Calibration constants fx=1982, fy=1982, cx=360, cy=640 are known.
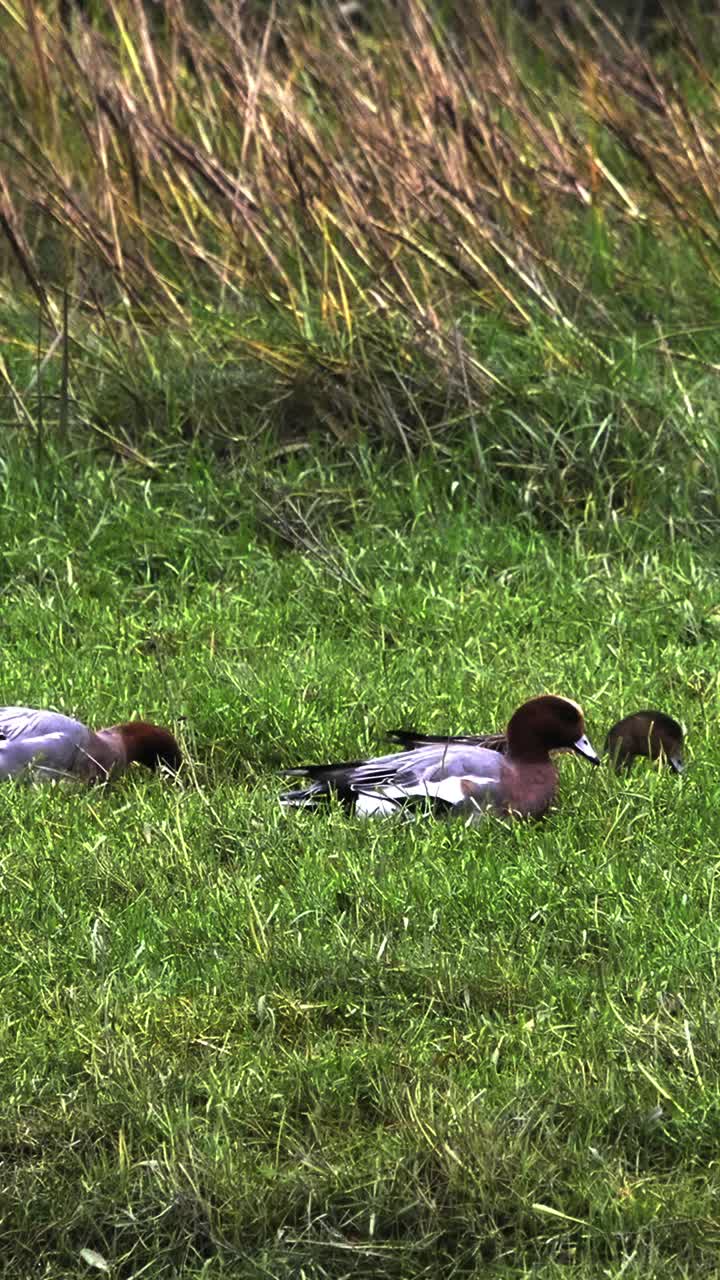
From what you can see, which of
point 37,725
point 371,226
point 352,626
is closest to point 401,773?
point 37,725

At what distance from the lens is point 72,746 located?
184 inches

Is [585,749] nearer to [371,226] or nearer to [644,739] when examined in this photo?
[644,739]

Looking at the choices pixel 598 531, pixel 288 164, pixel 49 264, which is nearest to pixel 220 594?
pixel 598 531

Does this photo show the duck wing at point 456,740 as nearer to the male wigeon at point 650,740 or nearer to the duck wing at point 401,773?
the duck wing at point 401,773

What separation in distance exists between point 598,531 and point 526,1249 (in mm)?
3813

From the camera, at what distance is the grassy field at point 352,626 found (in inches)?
123

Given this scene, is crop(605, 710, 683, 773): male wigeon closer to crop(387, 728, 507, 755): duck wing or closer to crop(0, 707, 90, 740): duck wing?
crop(387, 728, 507, 755): duck wing

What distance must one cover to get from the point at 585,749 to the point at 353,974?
111 cm

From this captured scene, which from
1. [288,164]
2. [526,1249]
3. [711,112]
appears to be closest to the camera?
[526,1249]

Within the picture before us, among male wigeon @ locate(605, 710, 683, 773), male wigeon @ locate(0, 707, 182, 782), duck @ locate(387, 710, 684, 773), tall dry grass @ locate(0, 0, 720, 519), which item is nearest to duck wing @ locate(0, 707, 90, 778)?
male wigeon @ locate(0, 707, 182, 782)

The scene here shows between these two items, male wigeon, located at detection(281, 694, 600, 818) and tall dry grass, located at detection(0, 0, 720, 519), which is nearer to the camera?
male wigeon, located at detection(281, 694, 600, 818)

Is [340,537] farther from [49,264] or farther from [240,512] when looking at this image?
[49,264]

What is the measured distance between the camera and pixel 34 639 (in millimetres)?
5883

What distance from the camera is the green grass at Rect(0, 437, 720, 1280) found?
3.05 meters
